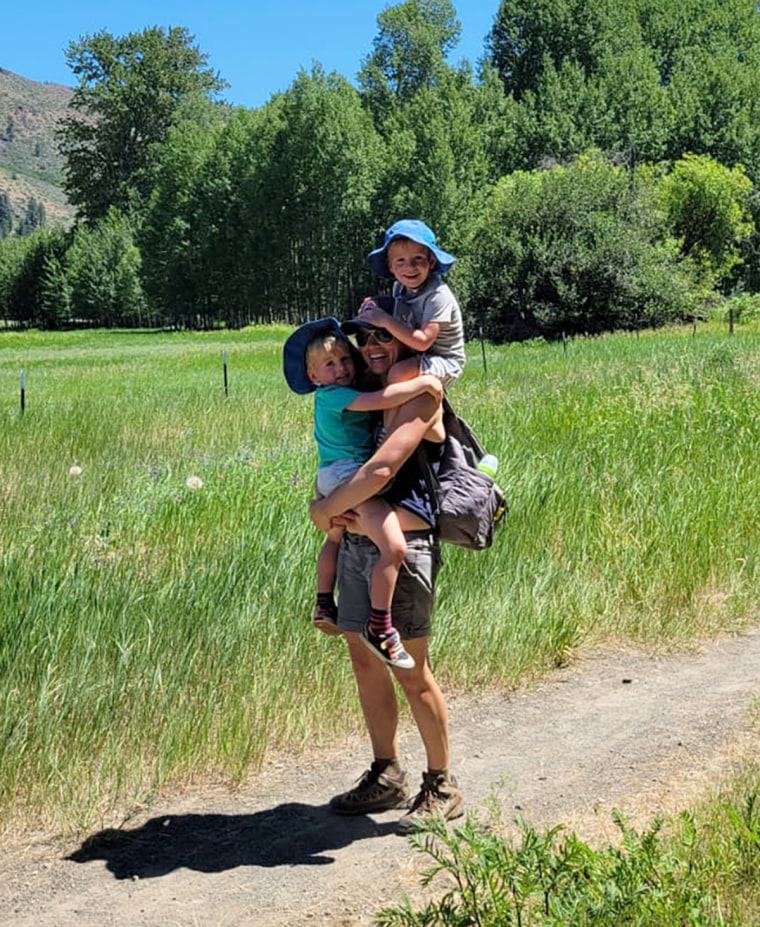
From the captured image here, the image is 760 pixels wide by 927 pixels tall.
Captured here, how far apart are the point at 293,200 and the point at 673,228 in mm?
22673

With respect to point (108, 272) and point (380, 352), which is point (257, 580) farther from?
point (108, 272)

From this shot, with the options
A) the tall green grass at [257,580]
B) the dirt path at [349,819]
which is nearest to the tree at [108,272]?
the tall green grass at [257,580]

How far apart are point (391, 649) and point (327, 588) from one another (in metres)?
0.41

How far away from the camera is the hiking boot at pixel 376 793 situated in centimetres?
386

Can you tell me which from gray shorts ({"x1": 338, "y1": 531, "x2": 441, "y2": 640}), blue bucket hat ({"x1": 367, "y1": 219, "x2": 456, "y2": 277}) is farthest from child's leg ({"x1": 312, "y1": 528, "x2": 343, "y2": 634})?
blue bucket hat ({"x1": 367, "y1": 219, "x2": 456, "y2": 277})

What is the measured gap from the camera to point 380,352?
3.50m

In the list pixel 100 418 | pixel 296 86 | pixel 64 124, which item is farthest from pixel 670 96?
pixel 100 418

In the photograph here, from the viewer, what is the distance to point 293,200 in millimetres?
65938

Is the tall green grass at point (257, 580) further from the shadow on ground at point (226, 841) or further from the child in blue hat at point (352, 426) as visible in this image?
the child in blue hat at point (352, 426)

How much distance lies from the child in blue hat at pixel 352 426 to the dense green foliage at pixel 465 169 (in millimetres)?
41118

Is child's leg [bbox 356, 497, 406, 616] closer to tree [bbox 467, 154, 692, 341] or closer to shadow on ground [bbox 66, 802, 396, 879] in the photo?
shadow on ground [bbox 66, 802, 396, 879]

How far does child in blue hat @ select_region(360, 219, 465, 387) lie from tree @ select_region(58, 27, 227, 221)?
8514cm

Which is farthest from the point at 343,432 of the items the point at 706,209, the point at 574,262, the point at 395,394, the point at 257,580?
the point at 706,209

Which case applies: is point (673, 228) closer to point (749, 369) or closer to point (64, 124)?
point (749, 369)
